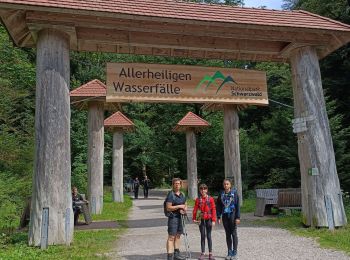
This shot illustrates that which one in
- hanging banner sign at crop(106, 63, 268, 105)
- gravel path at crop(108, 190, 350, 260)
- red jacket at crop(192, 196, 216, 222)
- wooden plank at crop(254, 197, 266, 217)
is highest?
hanging banner sign at crop(106, 63, 268, 105)

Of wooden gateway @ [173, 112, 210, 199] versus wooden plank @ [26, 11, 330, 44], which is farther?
wooden gateway @ [173, 112, 210, 199]

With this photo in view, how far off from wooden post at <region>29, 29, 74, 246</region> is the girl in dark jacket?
342 centimetres

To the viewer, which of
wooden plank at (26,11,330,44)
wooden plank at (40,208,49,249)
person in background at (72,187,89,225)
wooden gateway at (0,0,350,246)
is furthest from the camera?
person in background at (72,187,89,225)

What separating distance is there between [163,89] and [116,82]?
1259mm

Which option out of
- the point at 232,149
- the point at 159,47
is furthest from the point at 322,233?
the point at 232,149

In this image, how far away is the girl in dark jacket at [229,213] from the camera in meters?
7.30

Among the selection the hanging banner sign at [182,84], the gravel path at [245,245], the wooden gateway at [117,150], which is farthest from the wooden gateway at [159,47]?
the wooden gateway at [117,150]

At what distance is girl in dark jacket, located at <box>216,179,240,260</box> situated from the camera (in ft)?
24.0

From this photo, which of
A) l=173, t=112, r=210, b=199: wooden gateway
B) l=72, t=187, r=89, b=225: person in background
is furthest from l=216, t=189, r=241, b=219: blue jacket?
l=173, t=112, r=210, b=199: wooden gateway

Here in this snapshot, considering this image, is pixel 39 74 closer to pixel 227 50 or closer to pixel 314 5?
pixel 227 50

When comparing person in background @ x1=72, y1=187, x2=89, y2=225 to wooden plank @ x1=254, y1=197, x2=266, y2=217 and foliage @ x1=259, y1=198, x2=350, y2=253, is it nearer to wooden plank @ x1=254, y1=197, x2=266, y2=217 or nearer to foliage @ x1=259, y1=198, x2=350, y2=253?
foliage @ x1=259, y1=198, x2=350, y2=253

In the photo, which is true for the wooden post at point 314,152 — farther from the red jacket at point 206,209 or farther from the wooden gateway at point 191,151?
the wooden gateway at point 191,151

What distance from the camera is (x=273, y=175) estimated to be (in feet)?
73.8

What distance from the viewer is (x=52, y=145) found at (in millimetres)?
8758
